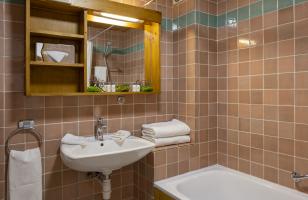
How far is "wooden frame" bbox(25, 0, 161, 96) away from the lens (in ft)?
5.55

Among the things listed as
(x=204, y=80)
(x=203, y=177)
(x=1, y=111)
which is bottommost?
(x=203, y=177)

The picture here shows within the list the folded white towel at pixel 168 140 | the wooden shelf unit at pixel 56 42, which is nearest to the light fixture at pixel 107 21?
the wooden shelf unit at pixel 56 42

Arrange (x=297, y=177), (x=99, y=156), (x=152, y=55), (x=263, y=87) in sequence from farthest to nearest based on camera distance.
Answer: (x=152, y=55)
(x=263, y=87)
(x=297, y=177)
(x=99, y=156)

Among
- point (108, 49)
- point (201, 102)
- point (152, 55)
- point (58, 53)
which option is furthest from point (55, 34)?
point (201, 102)

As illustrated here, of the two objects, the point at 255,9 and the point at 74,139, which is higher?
the point at 255,9

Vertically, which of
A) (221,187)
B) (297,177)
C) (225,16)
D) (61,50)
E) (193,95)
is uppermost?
(225,16)

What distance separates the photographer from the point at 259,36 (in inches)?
76.7

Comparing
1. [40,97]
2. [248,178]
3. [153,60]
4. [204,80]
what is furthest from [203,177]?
[40,97]

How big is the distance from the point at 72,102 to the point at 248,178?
1.65 metres

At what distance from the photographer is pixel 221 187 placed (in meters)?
2.12

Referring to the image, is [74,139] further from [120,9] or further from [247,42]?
[247,42]

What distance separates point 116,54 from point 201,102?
92cm

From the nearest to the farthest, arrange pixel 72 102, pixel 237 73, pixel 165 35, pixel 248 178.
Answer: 1. pixel 72 102
2. pixel 248 178
3. pixel 237 73
4. pixel 165 35

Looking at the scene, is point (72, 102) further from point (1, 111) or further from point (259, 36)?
point (259, 36)
